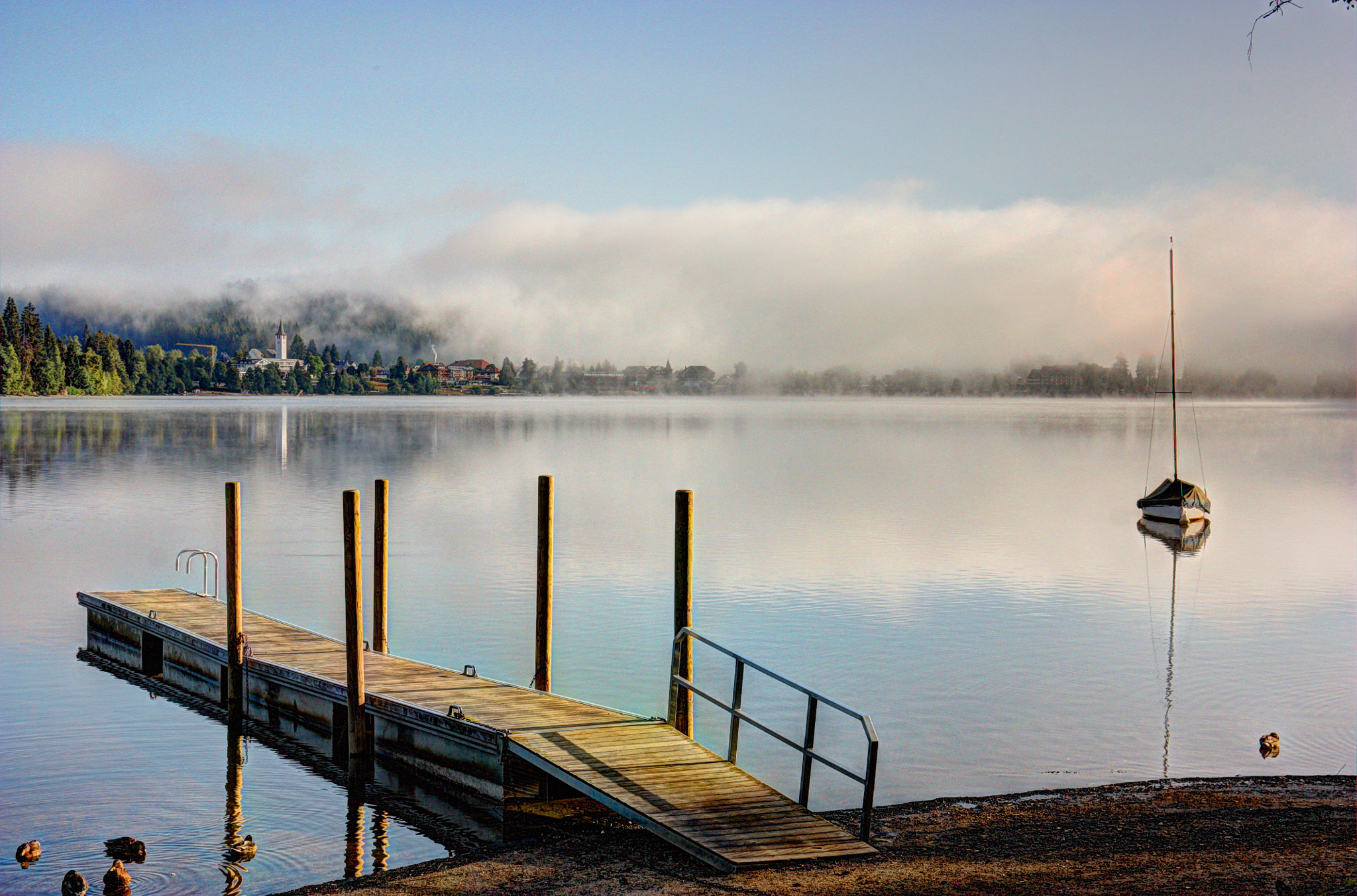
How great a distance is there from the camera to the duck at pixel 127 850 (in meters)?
13.9

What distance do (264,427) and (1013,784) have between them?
133 m

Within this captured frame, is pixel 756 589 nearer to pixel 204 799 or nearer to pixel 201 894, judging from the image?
pixel 204 799

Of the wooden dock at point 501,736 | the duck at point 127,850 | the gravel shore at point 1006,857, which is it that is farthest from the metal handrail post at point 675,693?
the duck at point 127,850

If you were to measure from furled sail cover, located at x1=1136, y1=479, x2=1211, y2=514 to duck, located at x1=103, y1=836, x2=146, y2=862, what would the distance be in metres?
50.0

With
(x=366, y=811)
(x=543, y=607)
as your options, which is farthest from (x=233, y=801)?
(x=543, y=607)

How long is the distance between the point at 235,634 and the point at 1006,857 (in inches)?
508

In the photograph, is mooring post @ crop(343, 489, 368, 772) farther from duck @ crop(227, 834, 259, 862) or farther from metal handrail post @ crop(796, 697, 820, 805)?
metal handrail post @ crop(796, 697, 820, 805)

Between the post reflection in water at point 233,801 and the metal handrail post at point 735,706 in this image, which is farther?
the metal handrail post at point 735,706

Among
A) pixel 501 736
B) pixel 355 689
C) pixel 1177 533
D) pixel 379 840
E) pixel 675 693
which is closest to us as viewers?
pixel 501 736

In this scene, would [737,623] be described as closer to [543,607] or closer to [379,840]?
[543,607]

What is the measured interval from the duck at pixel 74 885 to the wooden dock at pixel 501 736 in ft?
14.2

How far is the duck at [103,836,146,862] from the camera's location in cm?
1393

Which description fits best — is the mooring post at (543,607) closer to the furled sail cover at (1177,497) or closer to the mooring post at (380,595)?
the mooring post at (380,595)

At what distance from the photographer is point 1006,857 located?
12391 mm
